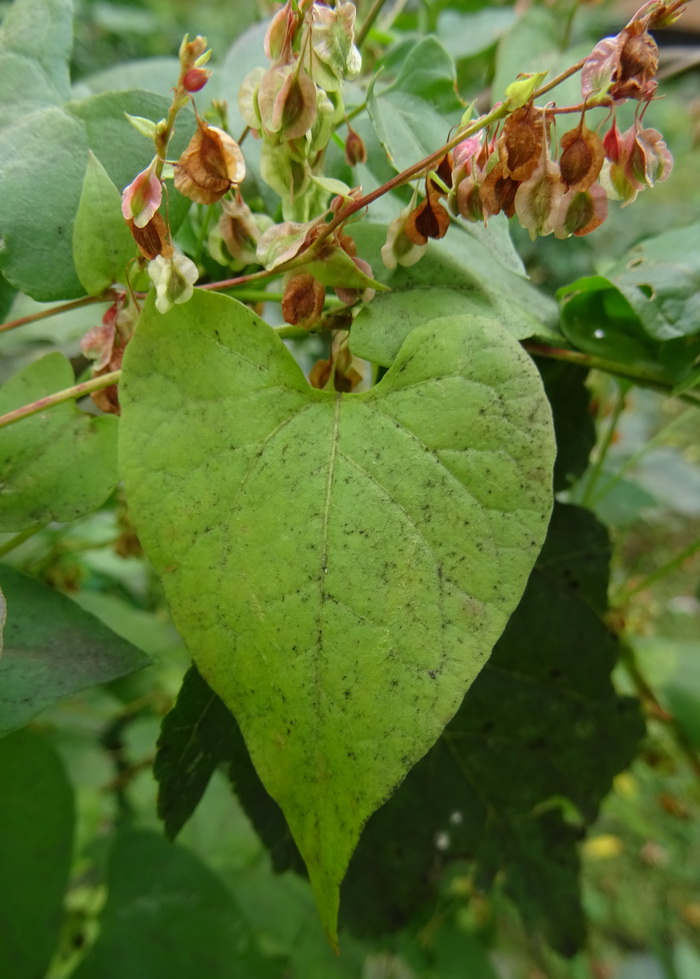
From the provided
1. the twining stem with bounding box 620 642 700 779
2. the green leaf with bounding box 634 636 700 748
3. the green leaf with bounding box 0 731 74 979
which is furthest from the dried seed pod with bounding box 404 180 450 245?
the green leaf with bounding box 634 636 700 748

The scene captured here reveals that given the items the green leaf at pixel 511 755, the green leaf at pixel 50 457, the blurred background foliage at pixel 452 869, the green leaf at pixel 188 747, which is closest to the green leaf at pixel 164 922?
the blurred background foliage at pixel 452 869

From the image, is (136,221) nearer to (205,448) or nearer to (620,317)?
(205,448)

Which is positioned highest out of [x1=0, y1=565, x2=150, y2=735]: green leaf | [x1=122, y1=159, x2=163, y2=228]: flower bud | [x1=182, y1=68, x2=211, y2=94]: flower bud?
[x1=182, y1=68, x2=211, y2=94]: flower bud

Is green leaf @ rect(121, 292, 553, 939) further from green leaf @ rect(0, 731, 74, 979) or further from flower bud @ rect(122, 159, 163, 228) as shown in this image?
green leaf @ rect(0, 731, 74, 979)

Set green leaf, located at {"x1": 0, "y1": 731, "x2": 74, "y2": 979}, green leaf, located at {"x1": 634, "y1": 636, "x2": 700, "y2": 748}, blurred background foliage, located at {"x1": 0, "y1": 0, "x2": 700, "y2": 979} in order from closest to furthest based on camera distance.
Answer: green leaf, located at {"x1": 0, "y1": 731, "x2": 74, "y2": 979}, blurred background foliage, located at {"x1": 0, "y1": 0, "x2": 700, "y2": 979}, green leaf, located at {"x1": 634, "y1": 636, "x2": 700, "y2": 748}

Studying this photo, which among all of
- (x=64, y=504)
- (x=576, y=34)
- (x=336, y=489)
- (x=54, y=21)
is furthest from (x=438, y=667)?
(x=576, y=34)

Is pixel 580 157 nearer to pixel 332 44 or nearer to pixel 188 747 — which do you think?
pixel 332 44
